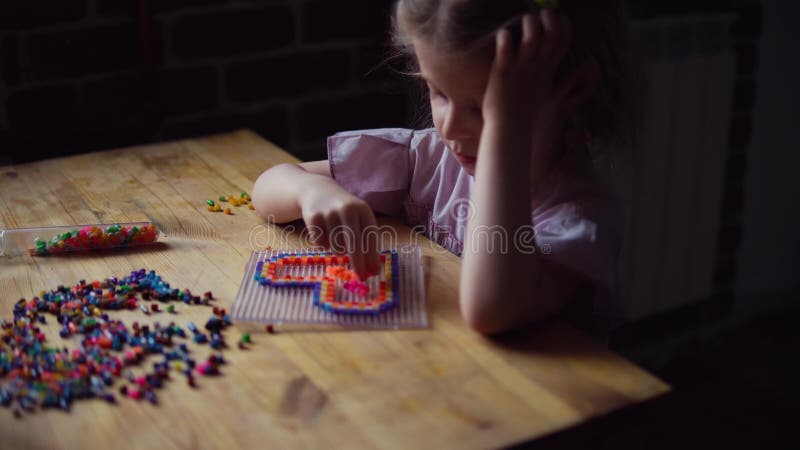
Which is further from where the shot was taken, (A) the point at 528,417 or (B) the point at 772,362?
(B) the point at 772,362

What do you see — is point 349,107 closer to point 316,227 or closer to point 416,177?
point 416,177

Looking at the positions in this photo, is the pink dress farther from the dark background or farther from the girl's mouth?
the dark background

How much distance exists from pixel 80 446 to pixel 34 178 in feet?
2.43

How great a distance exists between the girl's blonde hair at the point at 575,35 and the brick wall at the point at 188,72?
0.61 meters

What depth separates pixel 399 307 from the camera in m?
0.91

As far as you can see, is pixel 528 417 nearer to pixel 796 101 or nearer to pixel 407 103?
pixel 407 103

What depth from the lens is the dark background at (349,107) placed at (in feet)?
5.08

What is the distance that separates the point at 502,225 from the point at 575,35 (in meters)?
0.28

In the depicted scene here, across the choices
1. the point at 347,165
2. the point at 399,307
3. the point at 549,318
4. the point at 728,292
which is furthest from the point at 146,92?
the point at 728,292

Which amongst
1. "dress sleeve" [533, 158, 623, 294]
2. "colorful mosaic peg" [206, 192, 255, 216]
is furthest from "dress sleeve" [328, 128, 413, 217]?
"dress sleeve" [533, 158, 623, 294]

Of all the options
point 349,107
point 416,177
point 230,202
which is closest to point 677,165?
point 349,107

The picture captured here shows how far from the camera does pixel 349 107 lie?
1.84 metres

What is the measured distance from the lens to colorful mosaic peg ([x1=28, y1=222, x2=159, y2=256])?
1.06m

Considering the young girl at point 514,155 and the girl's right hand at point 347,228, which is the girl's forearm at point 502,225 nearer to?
the young girl at point 514,155
